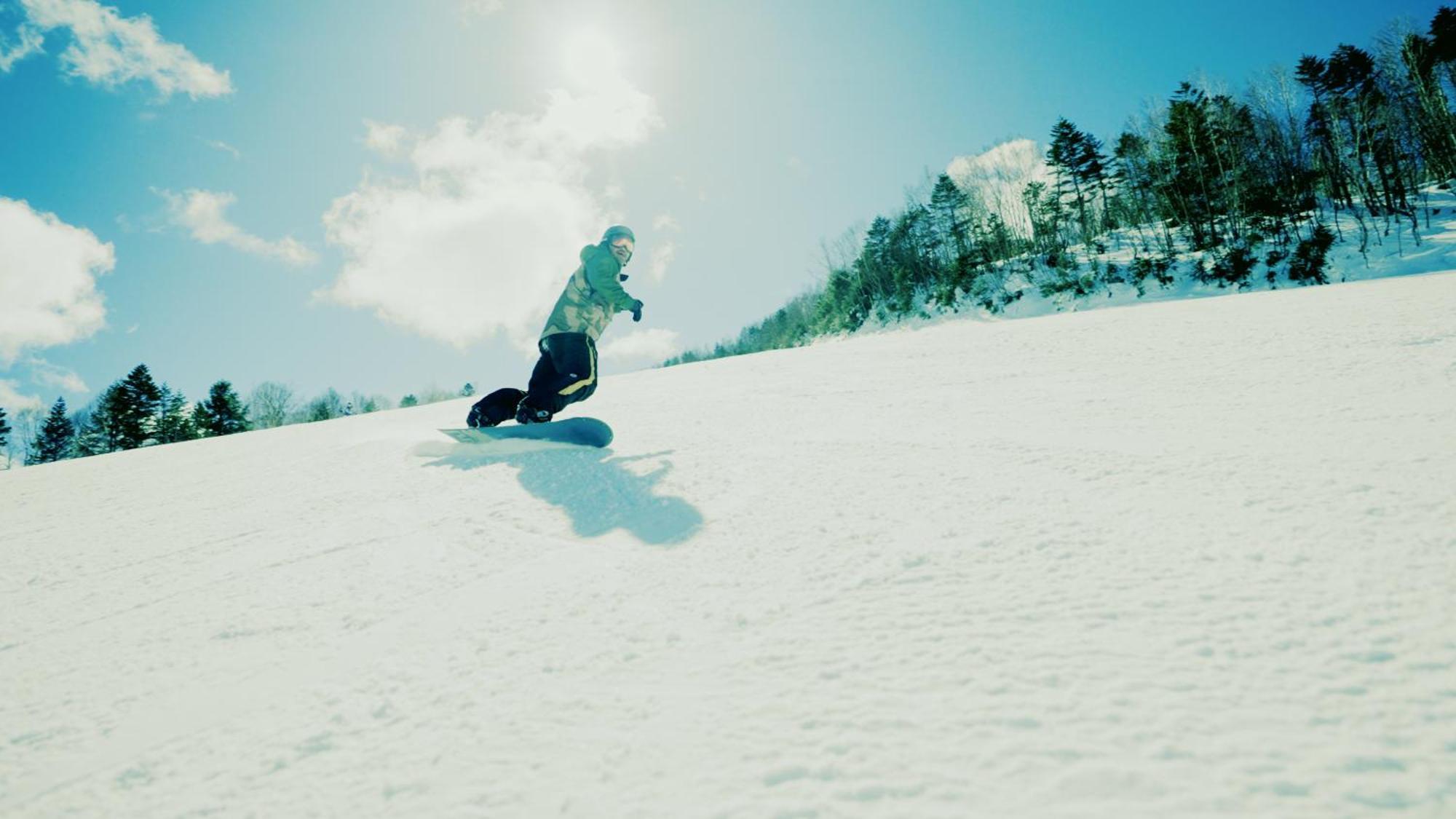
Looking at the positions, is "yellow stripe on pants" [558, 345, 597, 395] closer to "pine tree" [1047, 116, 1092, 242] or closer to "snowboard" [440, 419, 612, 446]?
"snowboard" [440, 419, 612, 446]

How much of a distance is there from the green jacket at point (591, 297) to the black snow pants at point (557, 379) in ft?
0.29

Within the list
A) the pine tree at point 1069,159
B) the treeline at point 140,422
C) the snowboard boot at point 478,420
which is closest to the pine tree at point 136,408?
the treeline at point 140,422

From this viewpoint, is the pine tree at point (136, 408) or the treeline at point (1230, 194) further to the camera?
the pine tree at point (136, 408)

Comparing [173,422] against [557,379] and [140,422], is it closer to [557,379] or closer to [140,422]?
[140,422]

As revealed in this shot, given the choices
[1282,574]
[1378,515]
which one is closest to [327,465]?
[1282,574]

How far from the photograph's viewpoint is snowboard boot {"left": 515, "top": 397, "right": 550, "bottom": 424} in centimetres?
452

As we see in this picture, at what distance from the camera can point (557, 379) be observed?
4719mm

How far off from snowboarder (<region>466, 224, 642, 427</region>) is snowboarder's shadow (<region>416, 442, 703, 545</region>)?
70 cm

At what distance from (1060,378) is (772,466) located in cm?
271

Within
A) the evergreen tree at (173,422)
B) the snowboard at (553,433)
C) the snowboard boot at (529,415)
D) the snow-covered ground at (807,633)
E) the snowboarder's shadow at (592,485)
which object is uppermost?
the evergreen tree at (173,422)

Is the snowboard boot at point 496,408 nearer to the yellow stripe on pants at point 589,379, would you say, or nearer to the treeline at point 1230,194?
the yellow stripe on pants at point 589,379

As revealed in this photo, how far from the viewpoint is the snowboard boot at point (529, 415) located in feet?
14.8

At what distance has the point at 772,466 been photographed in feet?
9.34

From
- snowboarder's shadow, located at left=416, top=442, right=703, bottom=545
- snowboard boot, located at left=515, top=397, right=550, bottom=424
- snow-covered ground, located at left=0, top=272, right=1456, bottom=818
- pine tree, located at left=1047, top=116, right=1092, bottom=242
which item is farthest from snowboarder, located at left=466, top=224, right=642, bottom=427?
pine tree, located at left=1047, top=116, right=1092, bottom=242
